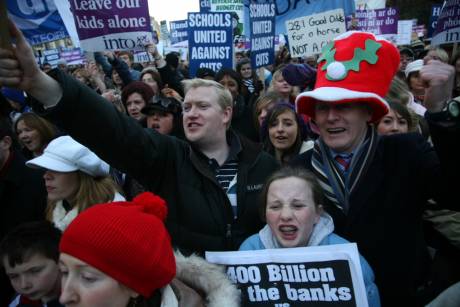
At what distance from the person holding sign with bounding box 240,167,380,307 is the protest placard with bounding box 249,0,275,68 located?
198 inches

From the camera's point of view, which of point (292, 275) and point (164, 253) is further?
point (292, 275)

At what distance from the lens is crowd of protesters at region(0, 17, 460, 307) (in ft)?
5.22

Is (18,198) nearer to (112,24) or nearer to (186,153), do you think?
(186,153)

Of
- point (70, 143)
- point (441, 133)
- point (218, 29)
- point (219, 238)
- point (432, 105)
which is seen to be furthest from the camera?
point (218, 29)

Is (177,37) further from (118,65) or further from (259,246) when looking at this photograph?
(259,246)

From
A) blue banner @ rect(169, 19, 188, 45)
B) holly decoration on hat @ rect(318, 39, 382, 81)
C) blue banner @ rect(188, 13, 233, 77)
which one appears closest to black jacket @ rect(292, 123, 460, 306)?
holly decoration on hat @ rect(318, 39, 382, 81)

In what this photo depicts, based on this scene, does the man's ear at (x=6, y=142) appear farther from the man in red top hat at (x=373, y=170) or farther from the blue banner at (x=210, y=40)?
the blue banner at (x=210, y=40)

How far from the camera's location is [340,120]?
220cm

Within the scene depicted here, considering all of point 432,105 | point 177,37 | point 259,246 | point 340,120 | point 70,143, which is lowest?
point 177,37

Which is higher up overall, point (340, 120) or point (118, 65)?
point (340, 120)

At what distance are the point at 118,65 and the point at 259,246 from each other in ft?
18.3

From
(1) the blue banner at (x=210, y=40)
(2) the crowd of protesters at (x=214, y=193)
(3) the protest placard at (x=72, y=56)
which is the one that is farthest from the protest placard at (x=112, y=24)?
(3) the protest placard at (x=72, y=56)

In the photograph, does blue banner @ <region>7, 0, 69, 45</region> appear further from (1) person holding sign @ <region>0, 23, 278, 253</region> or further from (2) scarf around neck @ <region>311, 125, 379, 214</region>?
(2) scarf around neck @ <region>311, 125, 379, 214</region>

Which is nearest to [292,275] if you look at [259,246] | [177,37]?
[259,246]
